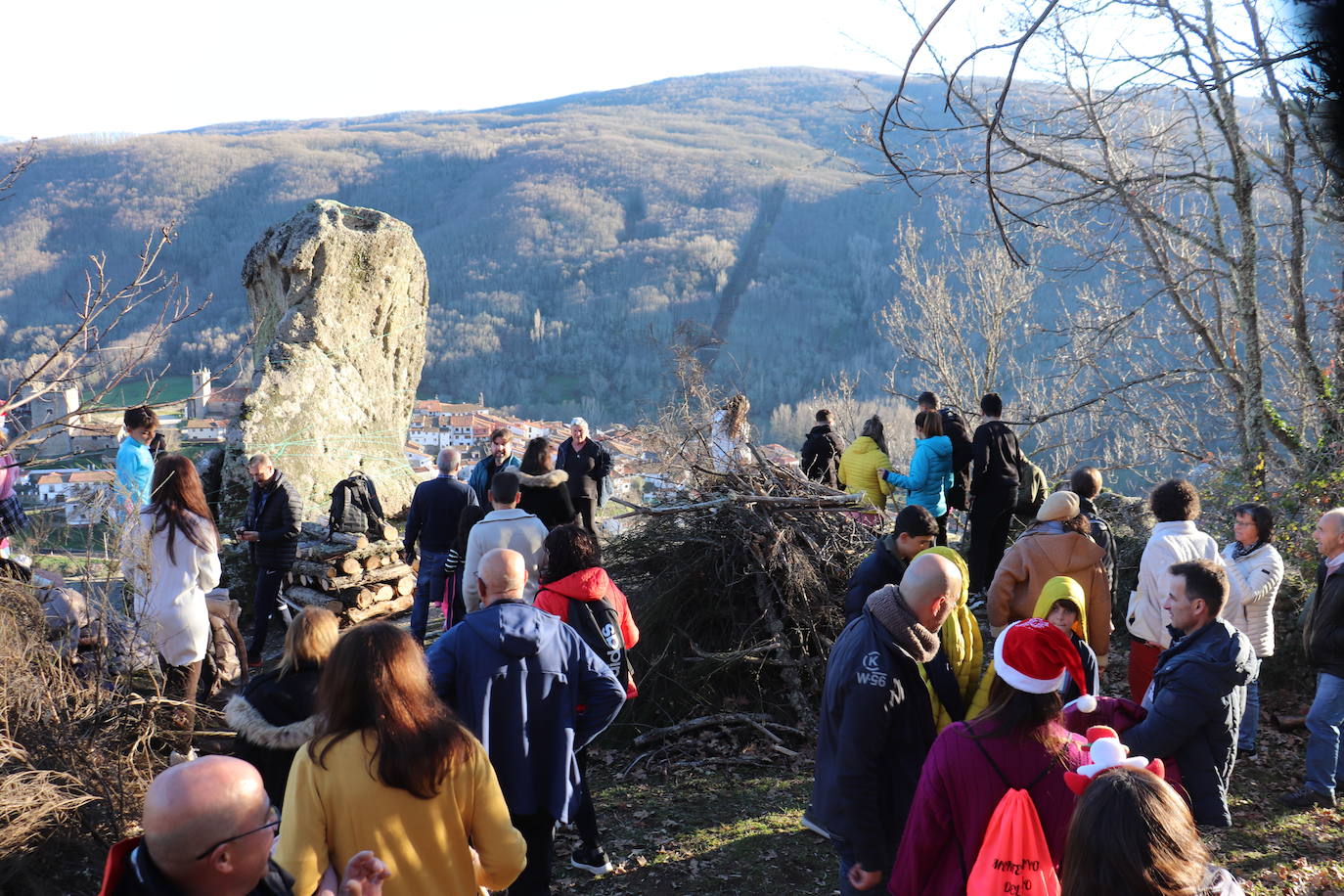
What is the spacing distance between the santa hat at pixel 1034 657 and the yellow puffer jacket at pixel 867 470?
4.91 metres

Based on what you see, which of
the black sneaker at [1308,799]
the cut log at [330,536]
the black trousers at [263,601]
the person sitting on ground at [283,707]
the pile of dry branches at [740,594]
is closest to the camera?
the person sitting on ground at [283,707]

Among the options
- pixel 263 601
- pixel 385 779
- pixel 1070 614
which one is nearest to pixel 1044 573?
pixel 1070 614

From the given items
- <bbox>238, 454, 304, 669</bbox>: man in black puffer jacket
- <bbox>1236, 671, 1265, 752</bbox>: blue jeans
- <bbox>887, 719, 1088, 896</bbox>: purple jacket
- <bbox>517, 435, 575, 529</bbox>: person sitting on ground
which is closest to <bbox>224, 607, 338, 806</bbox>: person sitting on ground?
<bbox>887, 719, 1088, 896</bbox>: purple jacket

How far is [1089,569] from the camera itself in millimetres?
5055

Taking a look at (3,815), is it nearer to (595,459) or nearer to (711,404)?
(595,459)

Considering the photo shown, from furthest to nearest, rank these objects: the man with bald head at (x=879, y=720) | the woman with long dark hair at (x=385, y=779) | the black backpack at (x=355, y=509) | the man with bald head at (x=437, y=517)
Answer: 1. the black backpack at (x=355, y=509)
2. the man with bald head at (x=437, y=517)
3. the man with bald head at (x=879, y=720)
4. the woman with long dark hair at (x=385, y=779)

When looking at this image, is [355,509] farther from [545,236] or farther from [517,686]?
[545,236]

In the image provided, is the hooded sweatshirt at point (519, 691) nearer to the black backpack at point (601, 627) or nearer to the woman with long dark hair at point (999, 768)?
the black backpack at point (601, 627)

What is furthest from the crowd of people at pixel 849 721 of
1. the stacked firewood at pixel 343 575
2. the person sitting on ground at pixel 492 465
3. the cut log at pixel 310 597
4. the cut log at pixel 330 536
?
the cut log at pixel 330 536

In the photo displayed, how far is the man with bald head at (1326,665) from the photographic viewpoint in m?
4.90

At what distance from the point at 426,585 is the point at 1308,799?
19.7 feet

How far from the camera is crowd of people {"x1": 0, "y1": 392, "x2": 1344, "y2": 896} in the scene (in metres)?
2.01

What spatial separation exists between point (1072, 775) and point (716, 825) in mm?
2934

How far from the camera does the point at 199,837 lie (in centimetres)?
192
